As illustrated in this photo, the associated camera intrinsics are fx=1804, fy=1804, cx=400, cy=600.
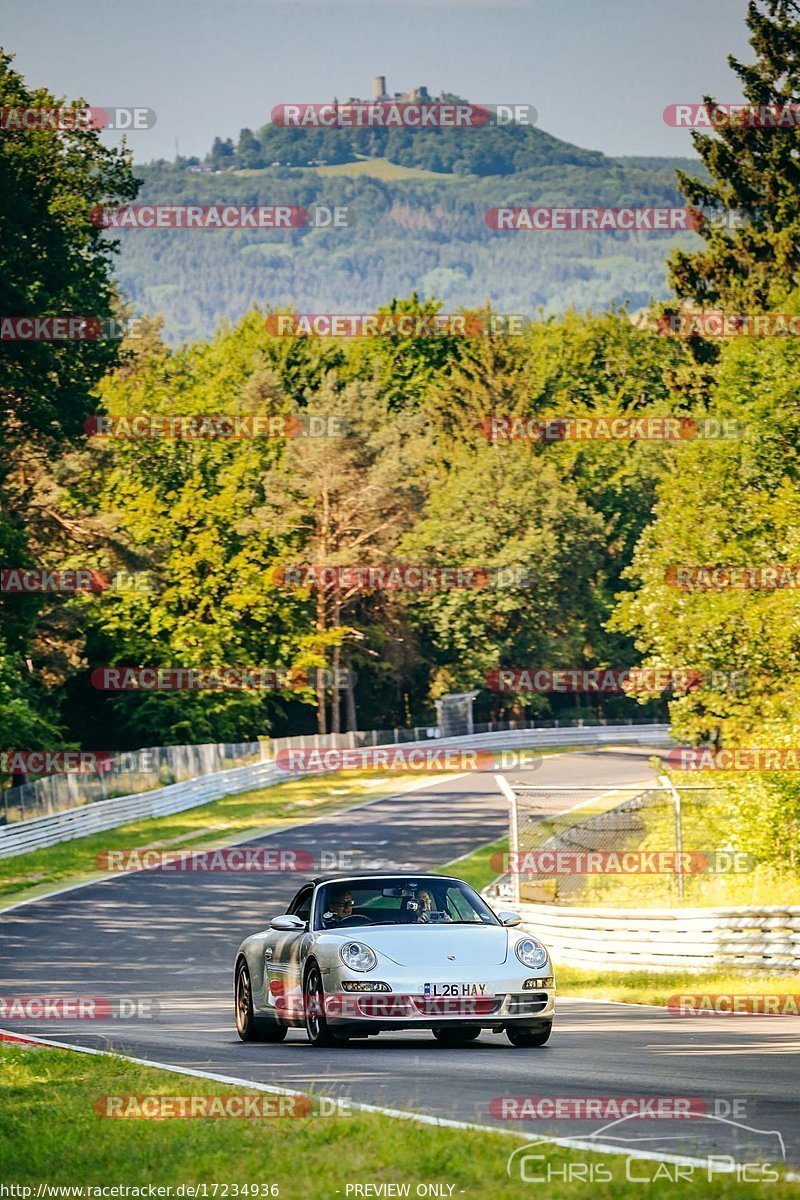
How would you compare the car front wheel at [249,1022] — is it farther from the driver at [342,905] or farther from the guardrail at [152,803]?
the guardrail at [152,803]

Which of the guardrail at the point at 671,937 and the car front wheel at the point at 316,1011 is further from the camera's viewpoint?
the guardrail at the point at 671,937

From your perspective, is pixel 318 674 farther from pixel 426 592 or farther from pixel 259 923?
pixel 259 923

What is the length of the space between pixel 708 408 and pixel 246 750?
2013 centimetres

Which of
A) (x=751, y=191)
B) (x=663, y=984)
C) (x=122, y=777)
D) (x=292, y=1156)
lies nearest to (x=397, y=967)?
(x=292, y=1156)

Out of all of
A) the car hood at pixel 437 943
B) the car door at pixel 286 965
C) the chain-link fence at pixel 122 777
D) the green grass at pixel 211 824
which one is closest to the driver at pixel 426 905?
the car hood at pixel 437 943

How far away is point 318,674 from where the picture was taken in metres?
78.3

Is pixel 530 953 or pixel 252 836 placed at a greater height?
pixel 530 953

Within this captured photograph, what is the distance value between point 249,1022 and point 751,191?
5314 centimetres

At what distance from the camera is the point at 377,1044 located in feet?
46.8

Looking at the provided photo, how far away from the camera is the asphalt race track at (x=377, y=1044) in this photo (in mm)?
9258

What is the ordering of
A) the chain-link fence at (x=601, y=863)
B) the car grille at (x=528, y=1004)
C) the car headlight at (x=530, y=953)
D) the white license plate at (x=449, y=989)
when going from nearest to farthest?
the white license plate at (x=449, y=989)
the car grille at (x=528, y=1004)
the car headlight at (x=530, y=953)
the chain-link fence at (x=601, y=863)

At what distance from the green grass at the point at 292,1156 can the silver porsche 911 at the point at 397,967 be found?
11.7 feet

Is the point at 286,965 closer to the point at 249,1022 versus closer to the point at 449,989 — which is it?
the point at 249,1022

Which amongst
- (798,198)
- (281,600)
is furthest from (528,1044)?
(281,600)
